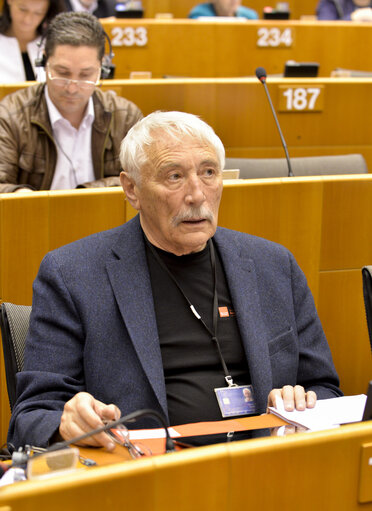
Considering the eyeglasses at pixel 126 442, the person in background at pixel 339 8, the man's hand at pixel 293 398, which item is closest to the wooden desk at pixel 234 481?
the eyeglasses at pixel 126 442

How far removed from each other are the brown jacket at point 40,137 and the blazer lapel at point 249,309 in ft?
3.98

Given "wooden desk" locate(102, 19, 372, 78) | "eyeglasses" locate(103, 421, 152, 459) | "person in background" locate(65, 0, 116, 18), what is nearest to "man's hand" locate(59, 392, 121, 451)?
"eyeglasses" locate(103, 421, 152, 459)

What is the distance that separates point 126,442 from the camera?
141 cm

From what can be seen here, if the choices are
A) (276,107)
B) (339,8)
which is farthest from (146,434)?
(339,8)

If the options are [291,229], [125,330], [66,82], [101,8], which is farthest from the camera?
[101,8]

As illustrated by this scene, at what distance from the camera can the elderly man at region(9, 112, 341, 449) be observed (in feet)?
5.75

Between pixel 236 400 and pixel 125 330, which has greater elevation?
pixel 125 330

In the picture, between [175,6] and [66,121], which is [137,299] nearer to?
[66,121]

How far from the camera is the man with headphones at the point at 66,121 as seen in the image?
10.8 feet

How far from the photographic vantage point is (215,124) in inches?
163

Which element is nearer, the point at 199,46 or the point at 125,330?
the point at 125,330

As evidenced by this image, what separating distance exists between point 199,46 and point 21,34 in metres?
1.43

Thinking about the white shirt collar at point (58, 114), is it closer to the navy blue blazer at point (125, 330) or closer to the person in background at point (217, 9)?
the navy blue blazer at point (125, 330)

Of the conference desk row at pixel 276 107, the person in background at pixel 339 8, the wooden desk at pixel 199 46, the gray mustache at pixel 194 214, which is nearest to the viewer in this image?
the gray mustache at pixel 194 214
